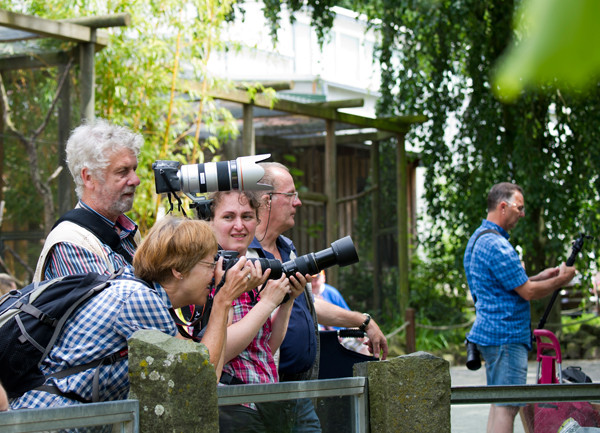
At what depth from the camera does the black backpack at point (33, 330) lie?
2207 millimetres

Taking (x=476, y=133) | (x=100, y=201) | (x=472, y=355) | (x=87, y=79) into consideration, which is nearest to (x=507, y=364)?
(x=472, y=355)

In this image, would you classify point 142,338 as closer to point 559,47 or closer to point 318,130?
point 559,47

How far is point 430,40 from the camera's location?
11.9m

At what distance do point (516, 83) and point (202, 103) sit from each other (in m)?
8.51

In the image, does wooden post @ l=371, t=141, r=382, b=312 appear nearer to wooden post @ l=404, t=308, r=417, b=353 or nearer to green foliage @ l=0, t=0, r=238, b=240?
wooden post @ l=404, t=308, r=417, b=353

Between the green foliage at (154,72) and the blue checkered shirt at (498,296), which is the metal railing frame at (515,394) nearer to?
the blue checkered shirt at (498,296)

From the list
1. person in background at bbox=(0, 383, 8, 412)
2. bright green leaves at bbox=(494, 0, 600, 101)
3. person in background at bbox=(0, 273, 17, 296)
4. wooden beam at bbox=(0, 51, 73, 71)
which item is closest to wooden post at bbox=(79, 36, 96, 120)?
wooden beam at bbox=(0, 51, 73, 71)

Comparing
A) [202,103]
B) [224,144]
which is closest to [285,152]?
[224,144]

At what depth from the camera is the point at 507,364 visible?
5.18 metres

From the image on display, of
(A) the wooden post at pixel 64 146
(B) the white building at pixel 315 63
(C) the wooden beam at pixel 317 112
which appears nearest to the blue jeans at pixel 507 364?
(A) the wooden post at pixel 64 146

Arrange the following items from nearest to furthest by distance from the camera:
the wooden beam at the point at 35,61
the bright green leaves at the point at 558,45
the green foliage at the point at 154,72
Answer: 1. the bright green leaves at the point at 558,45
2. the wooden beam at the point at 35,61
3. the green foliage at the point at 154,72

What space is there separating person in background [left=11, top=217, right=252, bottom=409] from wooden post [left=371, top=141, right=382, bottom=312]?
9.44 metres

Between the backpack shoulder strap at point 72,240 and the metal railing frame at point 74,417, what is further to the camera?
the backpack shoulder strap at point 72,240

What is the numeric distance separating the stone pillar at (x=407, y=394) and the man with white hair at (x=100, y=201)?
100cm
